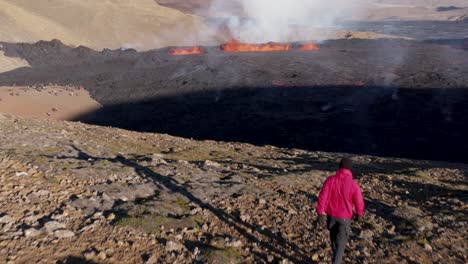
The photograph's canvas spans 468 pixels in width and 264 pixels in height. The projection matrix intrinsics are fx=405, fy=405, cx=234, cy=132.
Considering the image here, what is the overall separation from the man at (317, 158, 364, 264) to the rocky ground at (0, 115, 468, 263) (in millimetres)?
816

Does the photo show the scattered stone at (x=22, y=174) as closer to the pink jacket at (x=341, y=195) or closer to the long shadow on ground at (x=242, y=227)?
the long shadow on ground at (x=242, y=227)

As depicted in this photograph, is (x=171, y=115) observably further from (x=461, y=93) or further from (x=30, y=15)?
(x=30, y=15)

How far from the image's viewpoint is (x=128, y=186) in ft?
26.7

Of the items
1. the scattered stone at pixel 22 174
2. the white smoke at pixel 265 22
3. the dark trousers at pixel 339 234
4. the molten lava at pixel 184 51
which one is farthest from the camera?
the white smoke at pixel 265 22

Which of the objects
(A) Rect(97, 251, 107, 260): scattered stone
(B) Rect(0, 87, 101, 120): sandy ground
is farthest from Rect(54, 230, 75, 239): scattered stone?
(B) Rect(0, 87, 101, 120): sandy ground

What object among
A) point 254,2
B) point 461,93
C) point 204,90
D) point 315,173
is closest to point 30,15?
point 204,90

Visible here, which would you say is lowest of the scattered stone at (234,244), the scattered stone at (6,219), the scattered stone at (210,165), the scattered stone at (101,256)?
the scattered stone at (210,165)

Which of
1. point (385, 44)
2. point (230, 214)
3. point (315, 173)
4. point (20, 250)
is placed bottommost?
point (385, 44)

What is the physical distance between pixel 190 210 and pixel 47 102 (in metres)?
27.8

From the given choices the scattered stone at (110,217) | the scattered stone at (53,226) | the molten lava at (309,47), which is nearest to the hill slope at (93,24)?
the molten lava at (309,47)

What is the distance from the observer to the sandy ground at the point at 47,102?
28.7m

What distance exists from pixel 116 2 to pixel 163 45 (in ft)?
80.9

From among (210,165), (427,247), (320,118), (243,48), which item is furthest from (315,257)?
(243,48)

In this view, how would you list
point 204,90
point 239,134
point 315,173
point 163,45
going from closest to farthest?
point 315,173 < point 239,134 < point 204,90 < point 163,45
